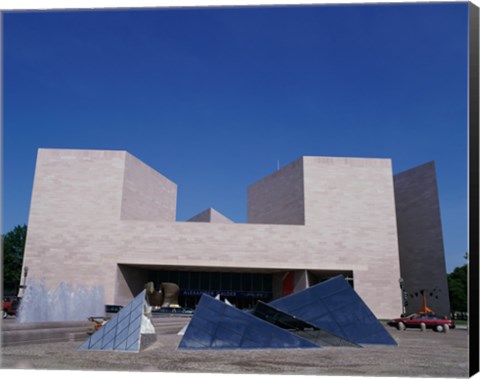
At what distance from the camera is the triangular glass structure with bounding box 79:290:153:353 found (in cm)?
1135

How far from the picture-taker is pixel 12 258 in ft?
176

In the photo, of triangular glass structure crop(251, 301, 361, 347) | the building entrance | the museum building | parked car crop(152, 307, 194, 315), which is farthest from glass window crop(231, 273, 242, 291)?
triangular glass structure crop(251, 301, 361, 347)

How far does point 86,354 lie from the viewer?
1067 centimetres

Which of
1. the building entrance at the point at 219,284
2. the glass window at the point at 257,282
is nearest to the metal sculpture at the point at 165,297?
the building entrance at the point at 219,284

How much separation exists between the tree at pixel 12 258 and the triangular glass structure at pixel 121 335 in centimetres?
4582

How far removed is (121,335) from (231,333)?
2.74 m

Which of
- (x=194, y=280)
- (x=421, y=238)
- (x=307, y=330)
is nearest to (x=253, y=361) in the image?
(x=307, y=330)

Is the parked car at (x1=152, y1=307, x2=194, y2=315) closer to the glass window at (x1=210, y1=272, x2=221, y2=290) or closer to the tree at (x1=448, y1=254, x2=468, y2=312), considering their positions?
the glass window at (x1=210, y1=272, x2=221, y2=290)

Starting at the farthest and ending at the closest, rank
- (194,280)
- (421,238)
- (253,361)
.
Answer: (421,238), (194,280), (253,361)

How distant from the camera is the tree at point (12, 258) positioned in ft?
173

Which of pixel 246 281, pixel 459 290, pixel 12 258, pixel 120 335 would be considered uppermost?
pixel 12 258

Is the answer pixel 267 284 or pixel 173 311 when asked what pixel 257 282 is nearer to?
pixel 267 284

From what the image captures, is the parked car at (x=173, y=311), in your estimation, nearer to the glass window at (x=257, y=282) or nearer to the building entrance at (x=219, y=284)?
the building entrance at (x=219, y=284)

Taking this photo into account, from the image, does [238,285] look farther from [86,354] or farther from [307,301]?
[86,354]
